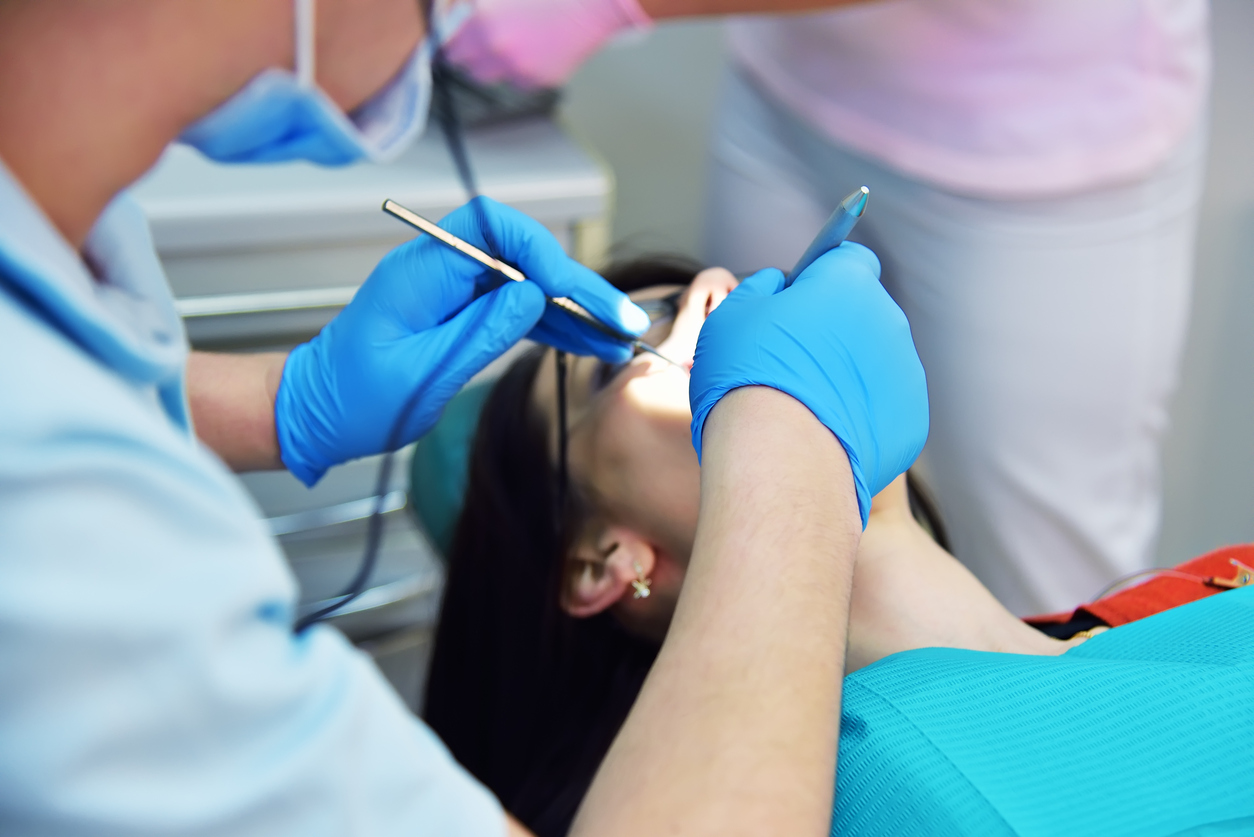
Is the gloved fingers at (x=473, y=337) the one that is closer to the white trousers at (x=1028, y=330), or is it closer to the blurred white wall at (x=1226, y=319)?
the white trousers at (x=1028, y=330)

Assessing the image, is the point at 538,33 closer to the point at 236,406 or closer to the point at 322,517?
the point at 236,406

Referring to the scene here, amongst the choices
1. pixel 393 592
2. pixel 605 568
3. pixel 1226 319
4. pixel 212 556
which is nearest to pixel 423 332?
pixel 605 568

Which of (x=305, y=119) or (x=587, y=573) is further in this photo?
(x=587, y=573)

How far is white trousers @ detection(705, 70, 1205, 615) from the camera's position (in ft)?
3.45

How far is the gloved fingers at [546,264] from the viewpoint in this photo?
911 millimetres

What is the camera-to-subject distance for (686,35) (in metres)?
1.81

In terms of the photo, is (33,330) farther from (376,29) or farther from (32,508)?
(376,29)

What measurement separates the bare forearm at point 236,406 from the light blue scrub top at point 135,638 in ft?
1.57

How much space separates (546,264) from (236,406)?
0.35 m

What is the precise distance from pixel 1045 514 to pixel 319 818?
950mm

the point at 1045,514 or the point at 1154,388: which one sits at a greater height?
the point at 1154,388

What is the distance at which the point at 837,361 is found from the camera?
761 millimetres

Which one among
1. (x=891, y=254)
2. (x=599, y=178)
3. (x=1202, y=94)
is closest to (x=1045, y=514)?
(x=891, y=254)

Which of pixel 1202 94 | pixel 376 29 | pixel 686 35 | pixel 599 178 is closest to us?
pixel 376 29
